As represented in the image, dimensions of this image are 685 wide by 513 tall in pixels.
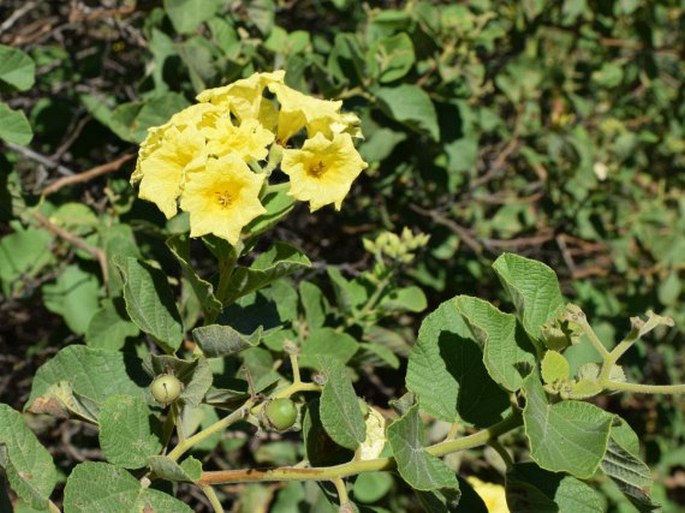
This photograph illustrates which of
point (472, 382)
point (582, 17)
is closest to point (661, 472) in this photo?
point (582, 17)

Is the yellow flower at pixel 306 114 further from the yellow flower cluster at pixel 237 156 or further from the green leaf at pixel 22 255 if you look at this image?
the green leaf at pixel 22 255

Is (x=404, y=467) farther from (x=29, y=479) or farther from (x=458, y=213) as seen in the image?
(x=458, y=213)

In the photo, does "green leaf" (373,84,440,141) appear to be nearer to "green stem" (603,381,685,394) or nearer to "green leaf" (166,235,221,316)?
"green leaf" (166,235,221,316)

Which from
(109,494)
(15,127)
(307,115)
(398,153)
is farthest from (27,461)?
(398,153)

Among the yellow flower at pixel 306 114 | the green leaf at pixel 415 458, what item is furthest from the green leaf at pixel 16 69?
the green leaf at pixel 415 458

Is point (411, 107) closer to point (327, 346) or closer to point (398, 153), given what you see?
point (398, 153)

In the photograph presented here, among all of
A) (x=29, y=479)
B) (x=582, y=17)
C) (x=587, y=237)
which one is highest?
(x=29, y=479)
